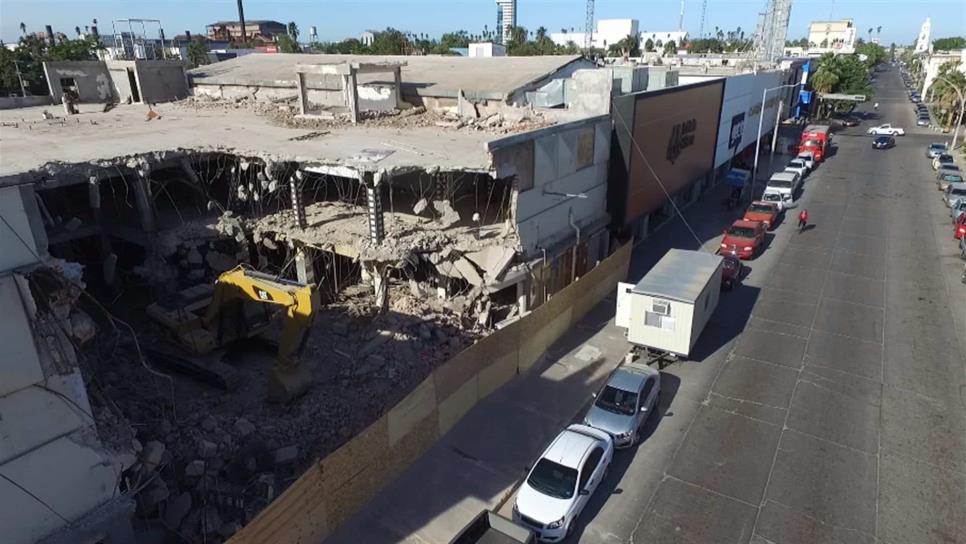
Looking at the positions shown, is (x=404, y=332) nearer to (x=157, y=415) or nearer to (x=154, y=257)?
(x=157, y=415)

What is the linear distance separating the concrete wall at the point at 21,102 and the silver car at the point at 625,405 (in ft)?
139

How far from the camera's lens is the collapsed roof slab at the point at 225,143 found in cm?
2009

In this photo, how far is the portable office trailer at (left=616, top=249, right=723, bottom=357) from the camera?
18766 millimetres

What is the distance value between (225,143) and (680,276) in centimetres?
1890

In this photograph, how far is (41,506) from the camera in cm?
1029

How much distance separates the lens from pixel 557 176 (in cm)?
2278

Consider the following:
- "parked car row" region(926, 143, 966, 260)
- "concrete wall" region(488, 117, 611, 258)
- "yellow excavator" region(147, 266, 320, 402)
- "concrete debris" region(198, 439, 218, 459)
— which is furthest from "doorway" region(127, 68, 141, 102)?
"parked car row" region(926, 143, 966, 260)

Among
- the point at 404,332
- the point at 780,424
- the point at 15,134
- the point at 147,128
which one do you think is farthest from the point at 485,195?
the point at 15,134

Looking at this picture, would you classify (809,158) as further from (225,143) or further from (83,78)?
(83,78)

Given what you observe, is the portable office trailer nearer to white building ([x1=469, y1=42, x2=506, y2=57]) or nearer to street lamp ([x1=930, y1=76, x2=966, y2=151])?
white building ([x1=469, y1=42, x2=506, y2=57])

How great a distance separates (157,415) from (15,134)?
20.6m

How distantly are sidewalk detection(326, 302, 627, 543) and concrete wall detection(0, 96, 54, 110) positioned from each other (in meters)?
39.9

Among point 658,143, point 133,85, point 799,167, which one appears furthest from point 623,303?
point 133,85

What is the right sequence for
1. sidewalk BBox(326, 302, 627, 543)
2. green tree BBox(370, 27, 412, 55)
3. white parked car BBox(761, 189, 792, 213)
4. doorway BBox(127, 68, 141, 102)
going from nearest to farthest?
sidewalk BBox(326, 302, 627, 543), doorway BBox(127, 68, 141, 102), white parked car BBox(761, 189, 792, 213), green tree BBox(370, 27, 412, 55)
